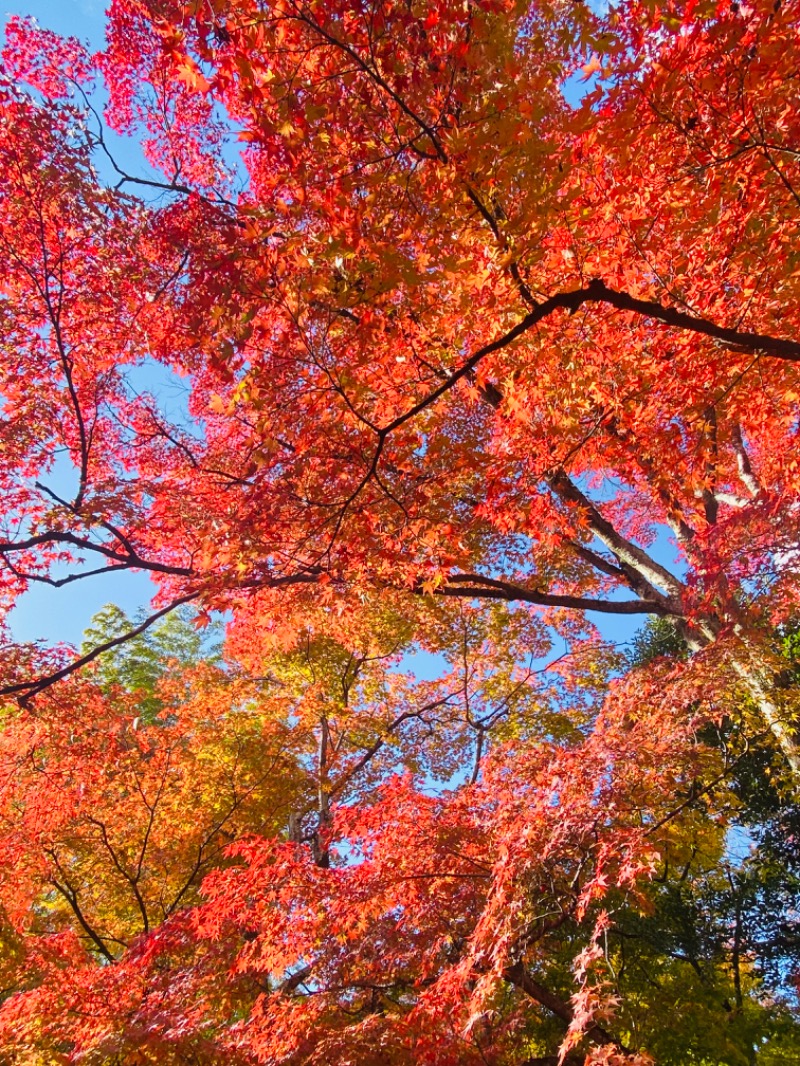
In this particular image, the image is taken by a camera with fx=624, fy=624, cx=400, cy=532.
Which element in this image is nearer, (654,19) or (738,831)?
(654,19)

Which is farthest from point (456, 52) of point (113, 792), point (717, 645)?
point (113, 792)

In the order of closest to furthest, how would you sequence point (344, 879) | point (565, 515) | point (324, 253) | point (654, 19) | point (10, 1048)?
point (324, 253) < point (654, 19) < point (10, 1048) < point (344, 879) < point (565, 515)

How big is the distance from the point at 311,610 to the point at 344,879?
3201 mm

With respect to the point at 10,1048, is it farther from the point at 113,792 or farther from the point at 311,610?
the point at 311,610

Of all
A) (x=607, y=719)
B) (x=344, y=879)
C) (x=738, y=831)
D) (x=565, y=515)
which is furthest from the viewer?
(x=738, y=831)

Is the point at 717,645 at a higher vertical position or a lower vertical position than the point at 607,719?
higher

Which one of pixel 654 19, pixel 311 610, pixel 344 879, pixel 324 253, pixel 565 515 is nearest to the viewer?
pixel 324 253

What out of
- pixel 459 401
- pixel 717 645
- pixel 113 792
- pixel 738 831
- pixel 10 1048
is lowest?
pixel 10 1048

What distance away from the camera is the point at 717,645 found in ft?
18.9

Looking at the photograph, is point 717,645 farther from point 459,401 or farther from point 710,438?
point 459,401

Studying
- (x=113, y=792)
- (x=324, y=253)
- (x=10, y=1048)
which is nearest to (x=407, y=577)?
(x=324, y=253)

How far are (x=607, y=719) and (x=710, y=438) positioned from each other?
3568 millimetres

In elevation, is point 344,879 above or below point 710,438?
below

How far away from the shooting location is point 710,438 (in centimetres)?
739
